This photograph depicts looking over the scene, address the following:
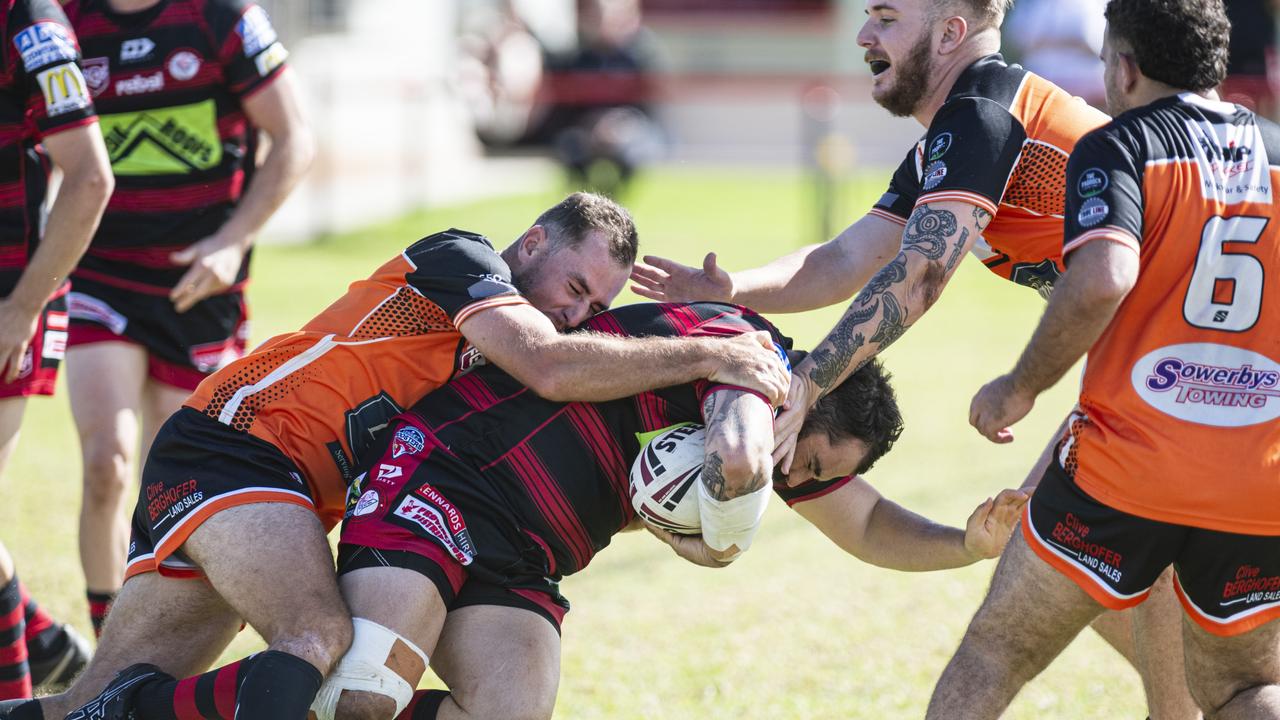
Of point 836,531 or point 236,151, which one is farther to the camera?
point 236,151

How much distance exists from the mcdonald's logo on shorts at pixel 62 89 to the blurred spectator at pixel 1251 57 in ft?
47.1

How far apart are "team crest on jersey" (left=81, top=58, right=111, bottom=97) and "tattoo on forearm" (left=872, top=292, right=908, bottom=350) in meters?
3.39

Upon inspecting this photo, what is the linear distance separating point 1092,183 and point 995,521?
1.16 m

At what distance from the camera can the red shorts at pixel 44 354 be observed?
15.7 ft

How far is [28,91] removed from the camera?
15.0 ft

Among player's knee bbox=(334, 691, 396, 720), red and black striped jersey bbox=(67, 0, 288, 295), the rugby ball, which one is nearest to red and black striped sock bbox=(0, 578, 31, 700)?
red and black striped jersey bbox=(67, 0, 288, 295)

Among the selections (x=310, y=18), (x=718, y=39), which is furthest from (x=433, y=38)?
(x=718, y=39)

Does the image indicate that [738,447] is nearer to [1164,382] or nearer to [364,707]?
[1164,382]

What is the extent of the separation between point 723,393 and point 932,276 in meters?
0.79

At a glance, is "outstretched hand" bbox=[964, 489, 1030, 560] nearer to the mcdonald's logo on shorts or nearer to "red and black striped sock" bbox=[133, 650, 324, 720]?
"red and black striped sock" bbox=[133, 650, 324, 720]

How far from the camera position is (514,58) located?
25531mm

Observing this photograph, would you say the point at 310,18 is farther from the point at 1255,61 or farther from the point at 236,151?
the point at 236,151

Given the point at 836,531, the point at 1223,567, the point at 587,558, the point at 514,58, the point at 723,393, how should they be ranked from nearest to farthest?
the point at 1223,567 < the point at 723,393 < the point at 587,558 < the point at 836,531 < the point at 514,58

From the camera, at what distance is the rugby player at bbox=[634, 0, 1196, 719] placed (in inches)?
158
